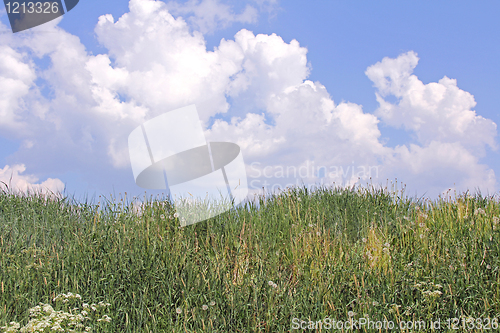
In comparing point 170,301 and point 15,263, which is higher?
point 15,263

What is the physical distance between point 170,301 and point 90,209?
2937mm

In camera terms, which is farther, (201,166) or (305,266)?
(201,166)

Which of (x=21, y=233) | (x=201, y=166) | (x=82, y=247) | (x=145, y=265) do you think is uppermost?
(x=201, y=166)

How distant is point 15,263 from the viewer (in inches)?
190

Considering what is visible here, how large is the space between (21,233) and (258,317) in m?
3.97

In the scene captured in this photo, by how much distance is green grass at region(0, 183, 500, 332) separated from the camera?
13.8 feet

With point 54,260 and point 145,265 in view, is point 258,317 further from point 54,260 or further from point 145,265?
point 54,260

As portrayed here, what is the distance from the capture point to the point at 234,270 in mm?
4992

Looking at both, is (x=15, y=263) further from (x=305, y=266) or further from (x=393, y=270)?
(x=393, y=270)

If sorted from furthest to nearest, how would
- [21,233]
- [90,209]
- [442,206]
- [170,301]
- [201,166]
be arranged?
[442,206]
[90,209]
[201,166]
[21,233]
[170,301]

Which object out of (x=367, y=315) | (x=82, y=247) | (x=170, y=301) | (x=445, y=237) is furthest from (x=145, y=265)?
(x=445, y=237)

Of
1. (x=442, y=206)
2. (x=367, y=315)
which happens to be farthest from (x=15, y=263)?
(x=442, y=206)

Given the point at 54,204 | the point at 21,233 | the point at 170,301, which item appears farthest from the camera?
the point at 54,204

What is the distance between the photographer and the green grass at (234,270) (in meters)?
4.20
